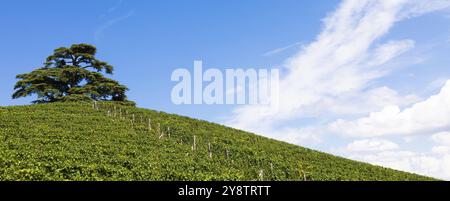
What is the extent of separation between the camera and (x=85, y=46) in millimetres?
75250

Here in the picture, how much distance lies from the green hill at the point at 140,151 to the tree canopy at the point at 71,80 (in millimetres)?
10734

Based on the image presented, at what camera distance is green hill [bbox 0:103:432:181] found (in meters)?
28.1

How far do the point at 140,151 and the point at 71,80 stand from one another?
3975 centimetres

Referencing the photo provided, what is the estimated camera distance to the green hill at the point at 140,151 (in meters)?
28.1

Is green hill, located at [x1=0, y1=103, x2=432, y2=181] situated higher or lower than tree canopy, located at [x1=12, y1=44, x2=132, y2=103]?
lower

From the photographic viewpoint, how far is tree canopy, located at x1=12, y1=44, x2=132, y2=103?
70.2 m

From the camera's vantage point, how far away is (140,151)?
120 feet

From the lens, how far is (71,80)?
72625 millimetres

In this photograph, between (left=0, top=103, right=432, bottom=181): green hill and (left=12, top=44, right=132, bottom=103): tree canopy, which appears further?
(left=12, top=44, right=132, bottom=103): tree canopy

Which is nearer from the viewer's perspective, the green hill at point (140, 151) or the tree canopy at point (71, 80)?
the green hill at point (140, 151)

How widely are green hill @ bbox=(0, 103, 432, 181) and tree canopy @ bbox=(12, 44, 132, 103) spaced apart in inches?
423

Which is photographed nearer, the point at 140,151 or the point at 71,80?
the point at 140,151
